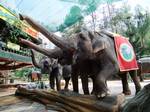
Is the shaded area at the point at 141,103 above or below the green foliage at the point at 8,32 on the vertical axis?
below

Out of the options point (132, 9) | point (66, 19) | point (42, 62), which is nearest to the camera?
point (42, 62)

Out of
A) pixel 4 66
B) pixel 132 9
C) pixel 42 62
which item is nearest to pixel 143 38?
pixel 132 9

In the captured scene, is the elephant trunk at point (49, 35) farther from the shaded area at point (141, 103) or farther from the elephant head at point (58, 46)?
the shaded area at point (141, 103)

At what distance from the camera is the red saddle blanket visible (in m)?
5.93

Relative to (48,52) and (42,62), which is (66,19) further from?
(48,52)

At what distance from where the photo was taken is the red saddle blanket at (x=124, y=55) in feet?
19.5

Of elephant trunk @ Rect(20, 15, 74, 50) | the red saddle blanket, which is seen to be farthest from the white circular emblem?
elephant trunk @ Rect(20, 15, 74, 50)

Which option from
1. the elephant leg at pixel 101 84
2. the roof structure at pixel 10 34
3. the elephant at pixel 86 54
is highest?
the roof structure at pixel 10 34

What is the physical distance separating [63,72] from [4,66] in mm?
3691

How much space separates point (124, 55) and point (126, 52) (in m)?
0.20

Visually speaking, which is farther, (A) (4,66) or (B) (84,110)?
(A) (4,66)

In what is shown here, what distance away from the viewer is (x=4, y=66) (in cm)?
1439

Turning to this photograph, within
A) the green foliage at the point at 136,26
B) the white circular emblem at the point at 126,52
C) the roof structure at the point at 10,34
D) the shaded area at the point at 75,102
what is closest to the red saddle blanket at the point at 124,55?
the white circular emblem at the point at 126,52

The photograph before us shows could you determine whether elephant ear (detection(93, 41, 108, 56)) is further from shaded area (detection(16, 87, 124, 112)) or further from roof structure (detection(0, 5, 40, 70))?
roof structure (detection(0, 5, 40, 70))
